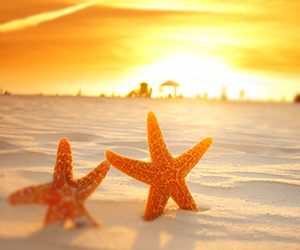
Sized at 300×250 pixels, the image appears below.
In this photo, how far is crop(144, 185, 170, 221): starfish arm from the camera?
224cm

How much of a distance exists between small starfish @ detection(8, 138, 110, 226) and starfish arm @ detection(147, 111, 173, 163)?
1.56 feet

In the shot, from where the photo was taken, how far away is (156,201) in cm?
231

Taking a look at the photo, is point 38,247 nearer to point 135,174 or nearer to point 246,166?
point 135,174

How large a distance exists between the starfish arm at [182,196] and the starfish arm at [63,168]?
696mm

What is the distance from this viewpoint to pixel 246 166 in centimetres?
398

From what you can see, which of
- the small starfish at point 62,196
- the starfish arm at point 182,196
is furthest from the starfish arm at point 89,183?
the starfish arm at point 182,196

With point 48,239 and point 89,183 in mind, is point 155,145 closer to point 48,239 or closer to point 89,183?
point 89,183

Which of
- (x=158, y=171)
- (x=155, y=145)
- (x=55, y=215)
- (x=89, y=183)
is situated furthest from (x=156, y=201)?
(x=55, y=215)

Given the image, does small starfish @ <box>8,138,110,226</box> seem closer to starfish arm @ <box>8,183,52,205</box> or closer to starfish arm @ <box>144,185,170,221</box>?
starfish arm @ <box>8,183,52,205</box>

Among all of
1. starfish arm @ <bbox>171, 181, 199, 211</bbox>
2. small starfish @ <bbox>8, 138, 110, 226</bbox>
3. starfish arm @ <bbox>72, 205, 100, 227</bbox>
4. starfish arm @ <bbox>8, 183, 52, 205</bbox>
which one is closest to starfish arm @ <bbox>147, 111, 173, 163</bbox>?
starfish arm @ <bbox>171, 181, 199, 211</bbox>

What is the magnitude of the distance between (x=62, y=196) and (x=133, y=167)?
1.98ft

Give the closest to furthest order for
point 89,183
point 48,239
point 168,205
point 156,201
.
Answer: point 48,239 < point 89,183 < point 156,201 < point 168,205

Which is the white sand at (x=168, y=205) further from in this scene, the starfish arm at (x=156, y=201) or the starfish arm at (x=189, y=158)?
the starfish arm at (x=189, y=158)

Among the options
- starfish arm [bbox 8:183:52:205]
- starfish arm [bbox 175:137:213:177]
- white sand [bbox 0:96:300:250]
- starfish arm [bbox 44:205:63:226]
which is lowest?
white sand [bbox 0:96:300:250]
